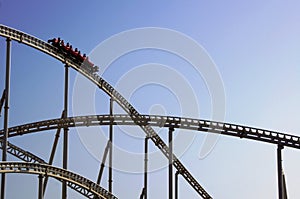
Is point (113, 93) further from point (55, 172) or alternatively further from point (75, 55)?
point (55, 172)

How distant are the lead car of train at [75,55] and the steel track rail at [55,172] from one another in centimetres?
679

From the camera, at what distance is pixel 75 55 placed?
103 feet

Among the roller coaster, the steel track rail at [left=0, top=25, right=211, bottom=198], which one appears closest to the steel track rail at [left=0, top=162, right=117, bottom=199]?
the roller coaster

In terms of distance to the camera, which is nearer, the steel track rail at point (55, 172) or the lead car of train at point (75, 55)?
the steel track rail at point (55, 172)

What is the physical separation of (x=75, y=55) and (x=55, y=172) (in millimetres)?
7793

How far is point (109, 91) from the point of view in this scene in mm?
32906

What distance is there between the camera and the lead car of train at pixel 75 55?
29800mm

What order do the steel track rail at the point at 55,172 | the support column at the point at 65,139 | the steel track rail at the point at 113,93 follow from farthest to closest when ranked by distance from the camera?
1. the support column at the point at 65,139
2. the steel track rail at the point at 113,93
3. the steel track rail at the point at 55,172

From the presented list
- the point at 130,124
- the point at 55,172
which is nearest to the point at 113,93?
the point at 130,124

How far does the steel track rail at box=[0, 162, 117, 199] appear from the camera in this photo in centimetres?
2357

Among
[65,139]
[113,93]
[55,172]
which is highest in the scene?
[113,93]

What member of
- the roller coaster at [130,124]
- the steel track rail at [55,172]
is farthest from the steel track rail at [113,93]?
the steel track rail at [55,172]

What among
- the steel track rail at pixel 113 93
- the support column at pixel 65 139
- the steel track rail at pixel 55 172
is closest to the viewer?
the steel track rail at pixel 55 172

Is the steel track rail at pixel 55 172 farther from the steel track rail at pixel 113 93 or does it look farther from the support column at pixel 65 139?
the steel track rail at pixel 113 93
